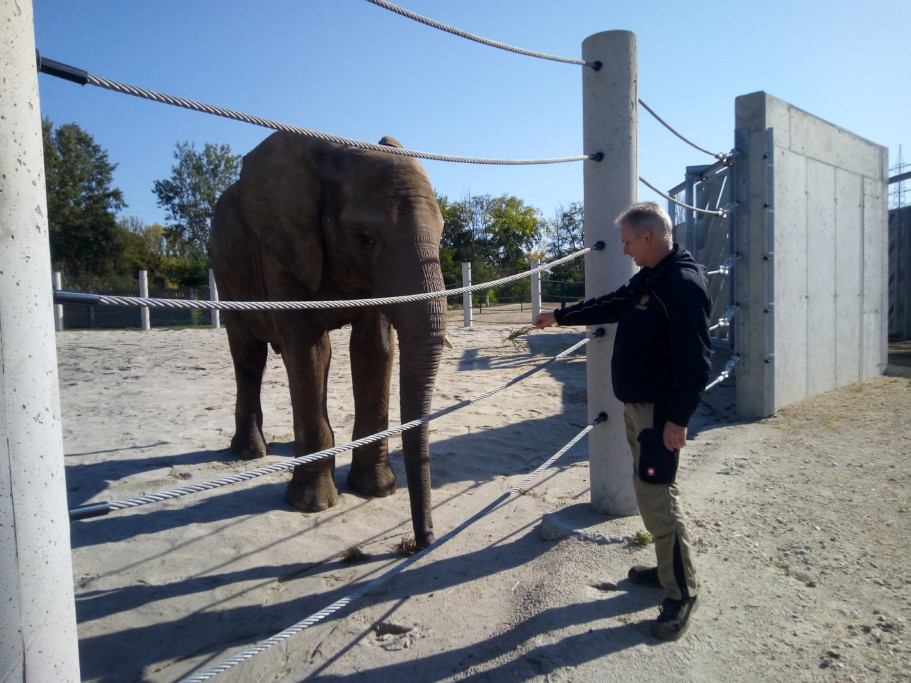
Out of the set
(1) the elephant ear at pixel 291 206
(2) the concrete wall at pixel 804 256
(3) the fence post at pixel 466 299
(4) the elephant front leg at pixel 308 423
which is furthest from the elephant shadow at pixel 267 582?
(3) the fence post at pixel 466 299

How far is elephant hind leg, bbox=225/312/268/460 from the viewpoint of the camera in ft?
18.6

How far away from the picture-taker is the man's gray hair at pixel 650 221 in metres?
2.57

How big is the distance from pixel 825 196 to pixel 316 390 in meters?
5.97

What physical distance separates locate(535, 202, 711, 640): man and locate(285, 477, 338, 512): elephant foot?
2.31 meters

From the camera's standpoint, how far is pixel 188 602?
3.12 meters

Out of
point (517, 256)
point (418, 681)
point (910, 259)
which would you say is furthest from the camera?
point (517, 256)

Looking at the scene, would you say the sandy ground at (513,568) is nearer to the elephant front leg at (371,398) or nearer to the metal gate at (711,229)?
the elephant front leg at (371,398)

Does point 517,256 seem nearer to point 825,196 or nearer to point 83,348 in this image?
point 83,348

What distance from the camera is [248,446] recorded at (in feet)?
18.6

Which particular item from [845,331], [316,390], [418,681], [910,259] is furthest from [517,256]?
[418,681]

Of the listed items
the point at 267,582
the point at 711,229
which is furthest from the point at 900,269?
the point at 267,582

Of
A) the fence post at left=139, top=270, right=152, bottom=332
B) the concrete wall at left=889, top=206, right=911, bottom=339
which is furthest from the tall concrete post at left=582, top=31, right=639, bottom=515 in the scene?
the fence post at left=139, top=270, right=152, bottom=332

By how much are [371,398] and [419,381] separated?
1.43 m

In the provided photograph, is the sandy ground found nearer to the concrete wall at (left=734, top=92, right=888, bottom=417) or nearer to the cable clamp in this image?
the concrete wall at (left=734, top=92, right=888, bottom=417)
